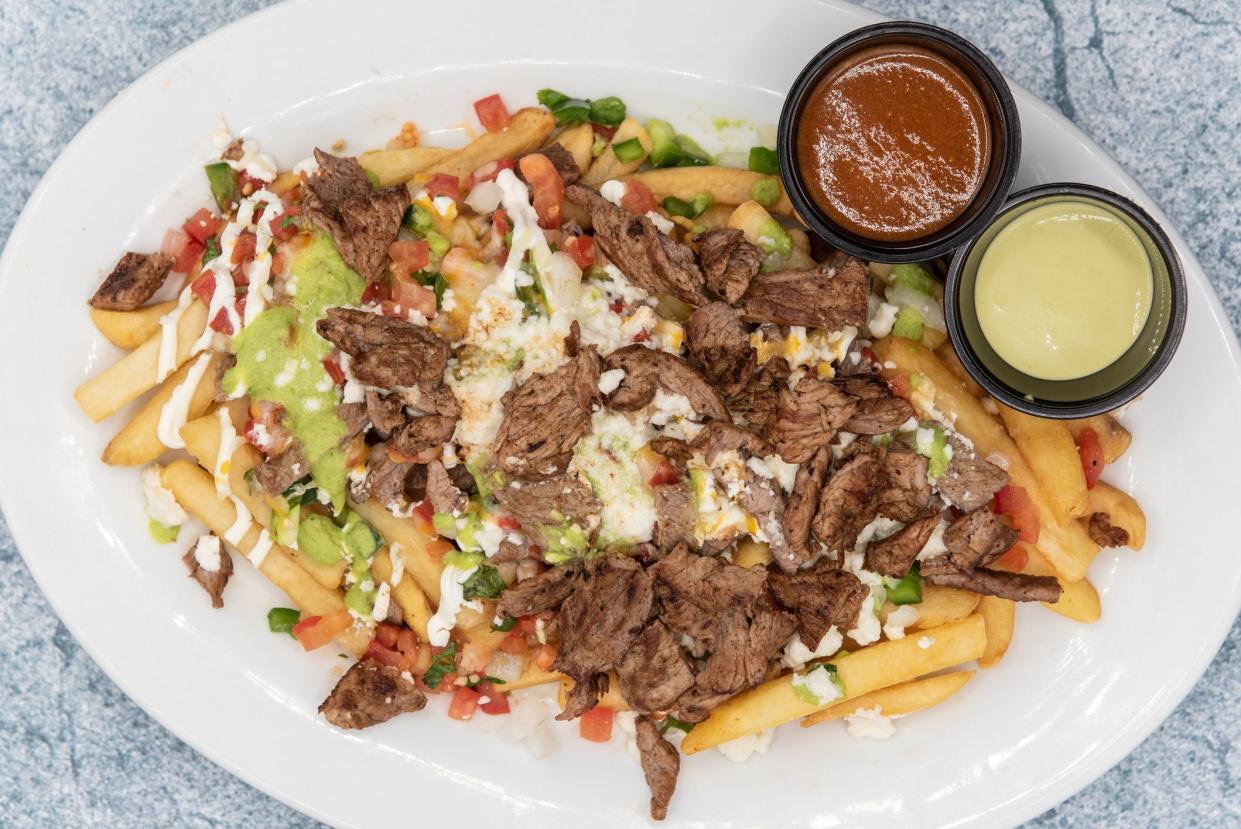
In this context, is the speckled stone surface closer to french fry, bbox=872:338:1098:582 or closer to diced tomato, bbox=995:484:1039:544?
french fry, bbox=872:338:1098:582

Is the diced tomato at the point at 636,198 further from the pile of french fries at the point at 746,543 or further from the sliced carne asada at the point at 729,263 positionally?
the sliced carne asada at the point at 729,263

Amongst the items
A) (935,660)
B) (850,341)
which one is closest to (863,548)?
(935,660)

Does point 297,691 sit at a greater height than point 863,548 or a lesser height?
lesser

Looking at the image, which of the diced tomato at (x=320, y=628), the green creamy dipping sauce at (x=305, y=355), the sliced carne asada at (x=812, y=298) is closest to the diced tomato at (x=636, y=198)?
the sliced carne asada at (x=812, y=298)

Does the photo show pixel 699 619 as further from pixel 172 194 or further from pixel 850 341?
pixel 172 194

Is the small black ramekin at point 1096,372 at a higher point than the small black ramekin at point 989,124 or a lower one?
lower

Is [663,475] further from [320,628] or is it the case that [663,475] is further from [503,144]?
[320,628]

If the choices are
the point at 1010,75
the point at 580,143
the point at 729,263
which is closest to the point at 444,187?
the point at 580,143
